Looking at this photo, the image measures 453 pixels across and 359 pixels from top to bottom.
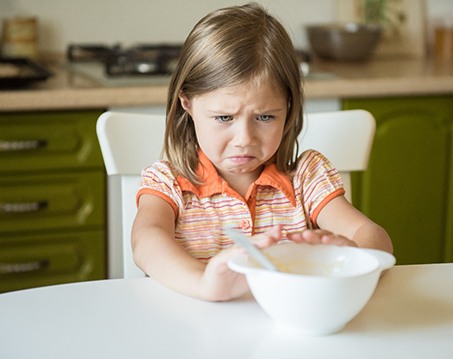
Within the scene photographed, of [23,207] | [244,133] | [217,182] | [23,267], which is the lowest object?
[23,267]

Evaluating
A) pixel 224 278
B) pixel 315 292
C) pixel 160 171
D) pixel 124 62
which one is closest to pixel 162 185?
pixel 160 171

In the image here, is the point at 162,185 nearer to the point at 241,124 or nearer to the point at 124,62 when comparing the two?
the point at 241,124

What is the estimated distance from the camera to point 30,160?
2236 millimetres

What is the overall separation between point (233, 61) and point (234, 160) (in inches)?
5.9

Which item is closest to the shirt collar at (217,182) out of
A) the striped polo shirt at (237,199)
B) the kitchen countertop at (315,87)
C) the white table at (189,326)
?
the striped polo shirt at (237,199)

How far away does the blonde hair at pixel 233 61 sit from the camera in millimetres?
1340

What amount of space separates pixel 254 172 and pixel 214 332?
522 mm

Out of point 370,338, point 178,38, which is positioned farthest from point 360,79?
point 370,338

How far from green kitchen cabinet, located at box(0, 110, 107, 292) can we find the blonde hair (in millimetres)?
834

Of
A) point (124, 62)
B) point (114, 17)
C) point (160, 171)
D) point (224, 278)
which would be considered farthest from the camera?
point (114, 17)

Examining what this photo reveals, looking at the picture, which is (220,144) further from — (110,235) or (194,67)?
(110,235)

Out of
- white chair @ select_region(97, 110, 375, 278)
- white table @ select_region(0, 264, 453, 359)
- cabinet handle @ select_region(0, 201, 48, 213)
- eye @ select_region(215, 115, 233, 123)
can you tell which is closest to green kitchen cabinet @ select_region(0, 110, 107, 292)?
cabinet handle @ select_region(0, 201, 48, 213)

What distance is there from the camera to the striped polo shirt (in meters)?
1.40

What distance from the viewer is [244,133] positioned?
130cm
